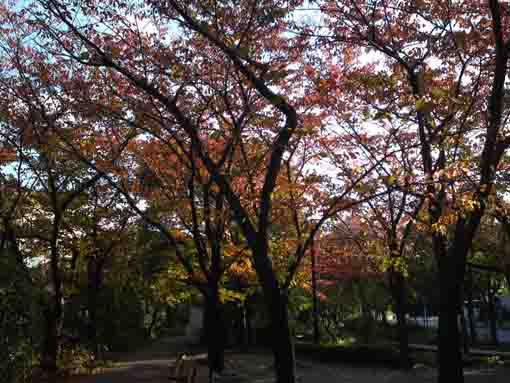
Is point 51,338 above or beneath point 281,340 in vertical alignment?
beneath

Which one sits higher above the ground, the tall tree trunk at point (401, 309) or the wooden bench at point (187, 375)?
the tall tree trunk at point (401, 309)

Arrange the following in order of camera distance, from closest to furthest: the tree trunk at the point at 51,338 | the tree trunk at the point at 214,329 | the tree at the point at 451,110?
the tree at the point at 451,110 < the tree trunk at the point at 214,329 < the tree trunk at the point at 51,338

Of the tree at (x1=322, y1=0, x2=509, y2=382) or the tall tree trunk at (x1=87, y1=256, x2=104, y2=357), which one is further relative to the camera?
the tall tree trunk at (x1=87, y1=256, x2=104, y2=357)

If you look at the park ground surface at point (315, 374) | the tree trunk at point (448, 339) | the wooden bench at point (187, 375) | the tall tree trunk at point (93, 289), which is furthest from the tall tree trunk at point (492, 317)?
the tree trunk at point (448, 339)

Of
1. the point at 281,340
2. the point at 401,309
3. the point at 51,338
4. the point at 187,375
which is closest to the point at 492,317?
the point at 401,309

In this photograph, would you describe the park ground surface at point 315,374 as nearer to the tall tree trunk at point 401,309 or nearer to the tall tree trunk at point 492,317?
the tall tree trunk at point 401,309

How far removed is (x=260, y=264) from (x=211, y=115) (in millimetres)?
4499

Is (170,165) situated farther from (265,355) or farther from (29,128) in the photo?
(265,355)

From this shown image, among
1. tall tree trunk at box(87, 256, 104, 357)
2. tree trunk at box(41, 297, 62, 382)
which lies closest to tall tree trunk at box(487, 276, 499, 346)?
tall tree trunk at box(87, 256, 104, 357)

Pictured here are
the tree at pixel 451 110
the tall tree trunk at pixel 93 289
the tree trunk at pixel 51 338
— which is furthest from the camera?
the tall tree trunk at pixel 93 289

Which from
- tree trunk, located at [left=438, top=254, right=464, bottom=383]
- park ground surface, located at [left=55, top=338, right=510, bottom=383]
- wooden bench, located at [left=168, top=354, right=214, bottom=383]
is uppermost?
tree trunk, located at [left=438, top=254, right=464, bottom=383]

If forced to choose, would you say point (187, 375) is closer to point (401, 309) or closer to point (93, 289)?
point (401, 309)

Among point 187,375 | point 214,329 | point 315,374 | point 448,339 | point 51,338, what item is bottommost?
point 315,374

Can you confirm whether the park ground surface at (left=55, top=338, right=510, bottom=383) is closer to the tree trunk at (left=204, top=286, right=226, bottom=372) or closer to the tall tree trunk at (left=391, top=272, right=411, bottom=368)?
the tree trunk at (left=204, top=286, right=226, bottom=372)
